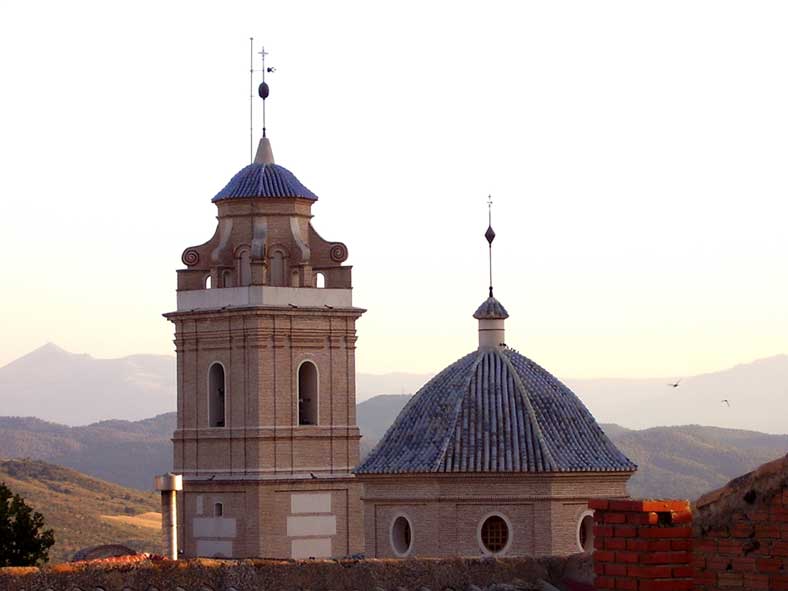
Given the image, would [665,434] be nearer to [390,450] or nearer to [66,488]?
[66,488]

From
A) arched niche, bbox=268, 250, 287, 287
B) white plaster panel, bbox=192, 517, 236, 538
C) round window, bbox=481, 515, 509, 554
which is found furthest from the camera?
arched niche, bbox=268, 250, 287, 287

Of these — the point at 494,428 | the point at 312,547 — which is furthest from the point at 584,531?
the point at 312,547

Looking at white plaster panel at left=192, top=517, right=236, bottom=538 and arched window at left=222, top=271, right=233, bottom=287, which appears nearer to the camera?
white plaster panel at left=192, top=517, right=236, bottom=538

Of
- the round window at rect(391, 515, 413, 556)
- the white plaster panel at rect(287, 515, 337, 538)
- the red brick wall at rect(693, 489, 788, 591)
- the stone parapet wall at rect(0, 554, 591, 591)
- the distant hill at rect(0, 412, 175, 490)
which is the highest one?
the distant hill at rect(0, 412, 175, 490)

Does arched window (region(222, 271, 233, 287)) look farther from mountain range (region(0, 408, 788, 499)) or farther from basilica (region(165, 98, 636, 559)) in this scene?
mountain range (region(0, 408, 788, 499))

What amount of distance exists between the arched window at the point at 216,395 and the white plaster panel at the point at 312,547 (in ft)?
11.9

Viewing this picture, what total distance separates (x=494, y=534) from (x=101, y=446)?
361 feet

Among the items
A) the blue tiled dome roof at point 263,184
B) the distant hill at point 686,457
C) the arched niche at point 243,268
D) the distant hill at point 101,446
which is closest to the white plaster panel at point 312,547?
the arched niche at point 243,268

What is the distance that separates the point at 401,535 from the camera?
41.5 m

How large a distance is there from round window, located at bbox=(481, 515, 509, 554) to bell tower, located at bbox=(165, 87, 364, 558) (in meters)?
14.3

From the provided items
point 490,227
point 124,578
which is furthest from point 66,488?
point 124,578

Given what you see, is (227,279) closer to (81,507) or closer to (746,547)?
(81,507)

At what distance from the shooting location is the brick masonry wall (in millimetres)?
13891

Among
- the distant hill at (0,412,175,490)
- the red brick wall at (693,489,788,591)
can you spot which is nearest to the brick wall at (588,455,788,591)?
the red brick wall at (693,489,788,591)
